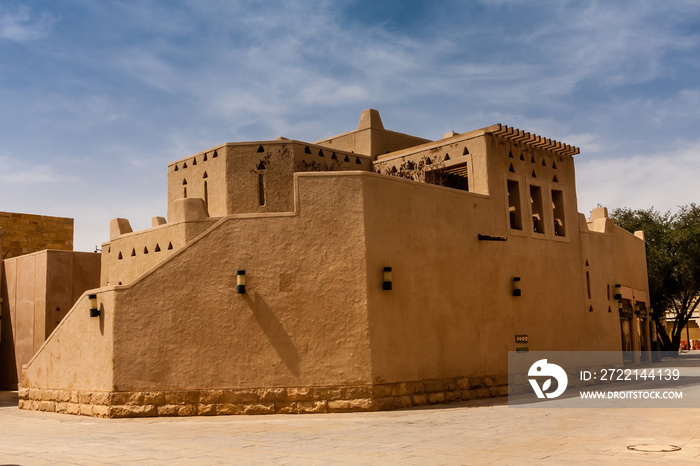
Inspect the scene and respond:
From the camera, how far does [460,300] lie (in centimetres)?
1533

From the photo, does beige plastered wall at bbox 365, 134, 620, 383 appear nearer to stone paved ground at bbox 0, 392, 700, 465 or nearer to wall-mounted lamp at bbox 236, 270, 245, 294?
stone paved ground at bbox 0, 392, 700, 465

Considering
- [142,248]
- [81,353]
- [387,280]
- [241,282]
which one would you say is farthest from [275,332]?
[142,248]

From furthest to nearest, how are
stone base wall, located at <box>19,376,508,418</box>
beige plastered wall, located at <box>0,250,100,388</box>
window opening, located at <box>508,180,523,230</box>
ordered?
beige plastered wall, located at <box>0,250,100,388</box>, window opening, located at <box>508,180,523,230</box>, stone base wall, located at <box>19,376,508,418</box>

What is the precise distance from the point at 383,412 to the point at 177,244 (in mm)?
6485

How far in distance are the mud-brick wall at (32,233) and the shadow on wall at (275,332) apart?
50.3ft

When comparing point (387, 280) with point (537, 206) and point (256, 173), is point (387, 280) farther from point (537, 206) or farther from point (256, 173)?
point (537, 206)

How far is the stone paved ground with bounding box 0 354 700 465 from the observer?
781 centimetres

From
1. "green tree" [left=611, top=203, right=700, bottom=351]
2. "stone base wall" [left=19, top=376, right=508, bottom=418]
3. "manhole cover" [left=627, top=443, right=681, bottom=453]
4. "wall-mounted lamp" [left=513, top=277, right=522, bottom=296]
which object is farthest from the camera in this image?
"green tree" [left=611, top=203, right=700, bottom=351]

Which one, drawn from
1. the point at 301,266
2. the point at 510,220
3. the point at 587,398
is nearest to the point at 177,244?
the point at 301,266

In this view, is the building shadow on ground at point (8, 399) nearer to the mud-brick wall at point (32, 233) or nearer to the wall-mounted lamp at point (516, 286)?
the mud-brick wall at point (32, 233)

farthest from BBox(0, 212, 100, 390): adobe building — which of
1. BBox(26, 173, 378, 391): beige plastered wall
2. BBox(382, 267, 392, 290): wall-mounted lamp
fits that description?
BBox(382, 267, 392, 290): wall-mounted lamp

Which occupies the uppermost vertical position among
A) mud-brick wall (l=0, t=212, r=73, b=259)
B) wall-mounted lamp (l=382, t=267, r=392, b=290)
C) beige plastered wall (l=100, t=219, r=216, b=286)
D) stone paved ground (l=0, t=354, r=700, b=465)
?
mud-brick wall (l=0, t=212, r=73, b=259)

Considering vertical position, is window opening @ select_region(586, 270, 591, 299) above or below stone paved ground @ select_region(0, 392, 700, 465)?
above

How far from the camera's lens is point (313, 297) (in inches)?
527
